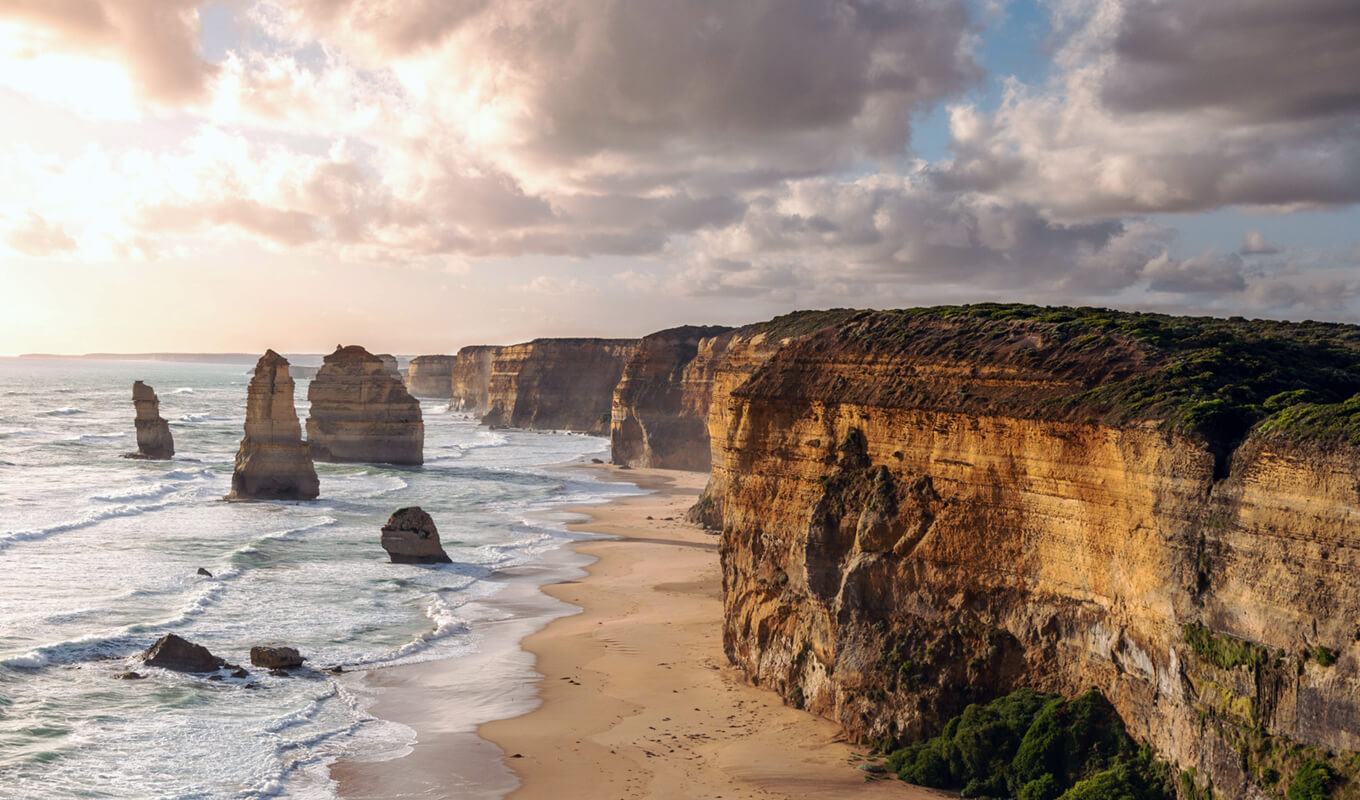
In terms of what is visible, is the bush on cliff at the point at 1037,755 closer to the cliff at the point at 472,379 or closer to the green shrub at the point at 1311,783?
the green shrub at the point at 1311,783

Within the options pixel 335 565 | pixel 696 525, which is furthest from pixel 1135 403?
pixel 696 525

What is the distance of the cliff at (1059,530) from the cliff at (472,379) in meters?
Answer: 132

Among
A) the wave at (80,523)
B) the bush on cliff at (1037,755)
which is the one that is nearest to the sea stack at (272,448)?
the wave at (80,523)

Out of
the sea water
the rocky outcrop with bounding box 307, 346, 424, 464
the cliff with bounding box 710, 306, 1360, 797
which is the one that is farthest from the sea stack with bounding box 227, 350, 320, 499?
the cliff with bounding box 710, 306, 1360, 797

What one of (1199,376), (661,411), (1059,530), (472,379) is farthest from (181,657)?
(472,379)

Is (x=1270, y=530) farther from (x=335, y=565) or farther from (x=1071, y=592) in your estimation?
(x=335, y=565)

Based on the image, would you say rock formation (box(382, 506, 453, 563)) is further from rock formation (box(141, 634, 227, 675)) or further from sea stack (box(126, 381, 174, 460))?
sea stack (box(126, 381, 174, 460))

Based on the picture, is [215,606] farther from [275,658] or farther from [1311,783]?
[1311,783]

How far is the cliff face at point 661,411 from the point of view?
8425 cm

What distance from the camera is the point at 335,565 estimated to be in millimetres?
39344

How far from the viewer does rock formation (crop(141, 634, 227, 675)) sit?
82.8ft

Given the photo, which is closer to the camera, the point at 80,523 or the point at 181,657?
the point at 181,657

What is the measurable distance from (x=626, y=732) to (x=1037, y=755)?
864 cm

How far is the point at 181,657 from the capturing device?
25344 mm
